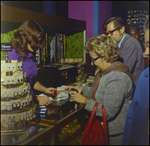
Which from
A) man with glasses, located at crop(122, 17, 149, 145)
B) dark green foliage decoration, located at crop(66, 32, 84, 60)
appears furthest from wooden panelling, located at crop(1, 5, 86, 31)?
man with glasses, located at crop(122, 17, 149, 145)

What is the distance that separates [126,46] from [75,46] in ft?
3.63

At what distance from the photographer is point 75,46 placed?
2865 millimetres

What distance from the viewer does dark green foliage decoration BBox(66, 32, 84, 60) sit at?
9.12 ft

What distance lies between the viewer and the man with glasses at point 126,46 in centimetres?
189

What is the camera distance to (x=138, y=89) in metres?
1.33

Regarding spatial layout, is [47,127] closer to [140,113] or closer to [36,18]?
[140,113]

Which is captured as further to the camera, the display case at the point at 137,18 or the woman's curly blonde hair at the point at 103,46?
the display case at the point at 137,18

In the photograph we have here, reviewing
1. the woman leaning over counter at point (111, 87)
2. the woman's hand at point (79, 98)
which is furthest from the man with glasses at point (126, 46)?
the woman's hand at point (79, 98)

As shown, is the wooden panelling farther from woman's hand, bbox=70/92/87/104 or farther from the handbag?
the handbag

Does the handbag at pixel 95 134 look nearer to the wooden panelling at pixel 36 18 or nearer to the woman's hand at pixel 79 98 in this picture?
the woman's hand at pixel 79 98

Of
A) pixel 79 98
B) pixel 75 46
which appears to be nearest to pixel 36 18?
pixel 79 98

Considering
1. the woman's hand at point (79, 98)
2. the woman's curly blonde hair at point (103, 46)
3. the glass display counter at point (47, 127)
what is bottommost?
the glass display counter at point (47, 127)

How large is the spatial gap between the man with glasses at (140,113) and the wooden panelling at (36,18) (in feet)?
3.55

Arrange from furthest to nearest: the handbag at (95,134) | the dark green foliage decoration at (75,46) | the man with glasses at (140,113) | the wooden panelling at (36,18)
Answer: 1. the dark green foliage decoration at (75,46)
2. the wooden panelling at (36,18)
3. the handbag at (95,134)
4. the man with glasses at (140,113)
